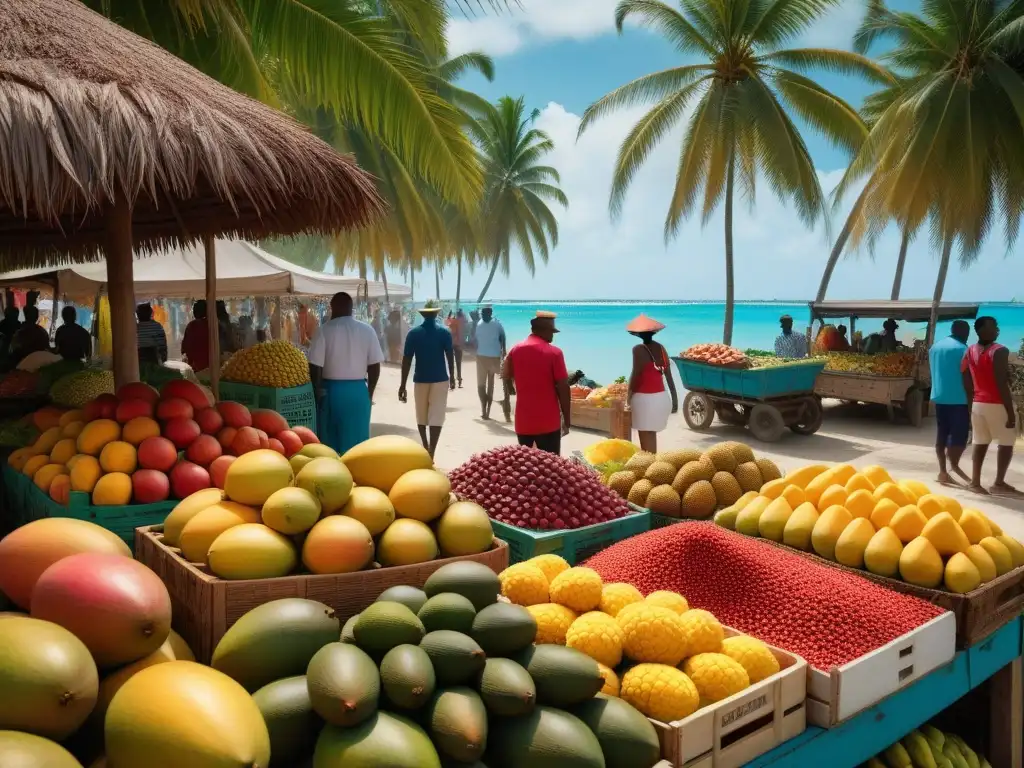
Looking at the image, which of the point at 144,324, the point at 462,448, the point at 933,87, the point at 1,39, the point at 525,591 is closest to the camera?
the point at 525,591

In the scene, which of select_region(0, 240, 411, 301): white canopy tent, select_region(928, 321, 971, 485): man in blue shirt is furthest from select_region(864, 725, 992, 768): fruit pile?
select_region(0, 240, 411, 301): white canopy tent

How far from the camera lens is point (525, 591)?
2492mm

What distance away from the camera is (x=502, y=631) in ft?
6.31

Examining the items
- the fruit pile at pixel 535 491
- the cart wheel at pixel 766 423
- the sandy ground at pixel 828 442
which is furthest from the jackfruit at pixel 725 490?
the cart wheel at pixel 766 423

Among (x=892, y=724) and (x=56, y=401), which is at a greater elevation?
(x=56, y=401)

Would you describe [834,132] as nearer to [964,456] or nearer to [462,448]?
[964,456]

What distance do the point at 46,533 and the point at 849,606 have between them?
2570mm

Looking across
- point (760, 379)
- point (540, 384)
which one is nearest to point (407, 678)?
point (540, 384)

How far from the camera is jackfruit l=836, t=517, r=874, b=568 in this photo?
3.26m

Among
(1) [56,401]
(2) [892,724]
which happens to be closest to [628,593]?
(2) [892,724]

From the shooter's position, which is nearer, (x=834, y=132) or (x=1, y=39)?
(x=1, y=39)

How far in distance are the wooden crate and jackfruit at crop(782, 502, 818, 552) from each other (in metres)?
7.24

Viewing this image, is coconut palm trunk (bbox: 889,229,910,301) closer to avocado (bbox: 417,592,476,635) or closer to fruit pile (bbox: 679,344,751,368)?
fruit pile (bbox: 679,344,751,368)

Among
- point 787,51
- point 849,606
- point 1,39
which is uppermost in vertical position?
point 787,51
